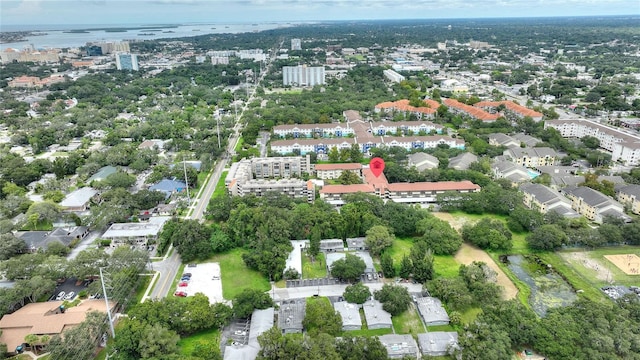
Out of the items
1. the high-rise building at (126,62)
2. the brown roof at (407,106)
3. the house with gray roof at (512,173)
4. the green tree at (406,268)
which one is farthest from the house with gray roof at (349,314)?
the high-rise building at (126,62)

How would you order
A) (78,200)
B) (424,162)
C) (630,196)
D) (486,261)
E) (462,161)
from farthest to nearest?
(424,162) → (462,161) → (78,200) → (630,196) → (486,261)

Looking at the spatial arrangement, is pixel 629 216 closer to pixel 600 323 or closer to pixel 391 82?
pixel 600 323

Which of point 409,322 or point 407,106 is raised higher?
point 407,106

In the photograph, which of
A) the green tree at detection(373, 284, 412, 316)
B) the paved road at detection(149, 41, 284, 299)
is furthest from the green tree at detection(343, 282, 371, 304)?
the paved road at detection(149, 41, 284, 299)

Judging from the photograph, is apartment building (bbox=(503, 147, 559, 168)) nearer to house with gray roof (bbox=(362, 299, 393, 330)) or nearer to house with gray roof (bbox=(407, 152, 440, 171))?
house with gray roof (bbox=(407, 152, 440, 171))

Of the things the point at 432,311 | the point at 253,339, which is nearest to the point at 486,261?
the point at 432,311

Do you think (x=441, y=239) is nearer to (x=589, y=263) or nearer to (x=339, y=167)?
(x=589, y=263)
